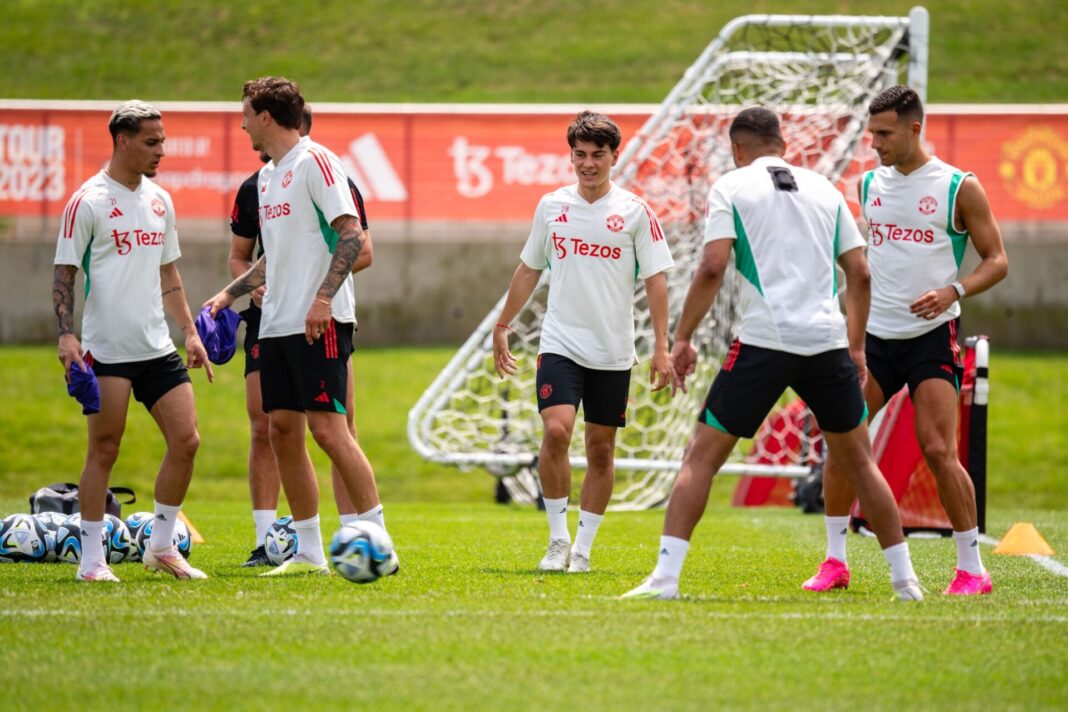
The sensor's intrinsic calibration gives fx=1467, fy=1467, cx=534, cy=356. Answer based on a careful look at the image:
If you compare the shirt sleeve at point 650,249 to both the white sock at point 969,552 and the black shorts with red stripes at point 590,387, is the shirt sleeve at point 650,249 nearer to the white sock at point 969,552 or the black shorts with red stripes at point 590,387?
the black shorts with red stripes at point 590,387

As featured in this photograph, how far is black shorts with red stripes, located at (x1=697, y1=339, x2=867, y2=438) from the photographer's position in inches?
243

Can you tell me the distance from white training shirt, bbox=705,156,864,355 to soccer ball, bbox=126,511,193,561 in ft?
11.3

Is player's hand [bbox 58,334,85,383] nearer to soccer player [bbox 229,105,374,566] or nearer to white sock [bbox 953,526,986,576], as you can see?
soccer player [bbox 229,105,374,566]

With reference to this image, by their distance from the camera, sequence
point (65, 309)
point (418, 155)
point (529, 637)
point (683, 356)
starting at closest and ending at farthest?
point (529, 637) → point (683, 356) → point (65, 309) → point (418, 155)

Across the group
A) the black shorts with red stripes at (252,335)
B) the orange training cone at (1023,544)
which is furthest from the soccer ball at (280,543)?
the orange training cone at (1023,544)

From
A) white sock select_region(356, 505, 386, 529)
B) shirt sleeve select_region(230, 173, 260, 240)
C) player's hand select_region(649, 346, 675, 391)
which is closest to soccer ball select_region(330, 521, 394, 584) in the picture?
white sock select_region(356, 505, 386, 529)

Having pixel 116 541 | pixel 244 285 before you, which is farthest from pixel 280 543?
pixel 244 285

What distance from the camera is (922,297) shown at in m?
6.89

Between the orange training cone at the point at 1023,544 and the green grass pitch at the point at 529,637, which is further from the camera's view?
the orange training cone at the point at 1023,544

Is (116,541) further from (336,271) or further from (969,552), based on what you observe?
(969,552)

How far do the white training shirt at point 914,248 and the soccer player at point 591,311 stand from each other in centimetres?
115

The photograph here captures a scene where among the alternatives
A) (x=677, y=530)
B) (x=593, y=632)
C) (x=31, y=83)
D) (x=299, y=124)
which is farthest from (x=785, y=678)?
(x=31, y=83)

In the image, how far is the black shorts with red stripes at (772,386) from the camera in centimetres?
617

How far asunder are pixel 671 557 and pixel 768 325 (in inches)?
41.9
